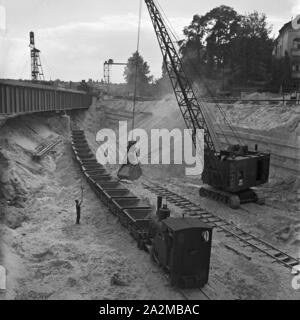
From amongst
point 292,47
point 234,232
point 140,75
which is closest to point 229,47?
point 292,47

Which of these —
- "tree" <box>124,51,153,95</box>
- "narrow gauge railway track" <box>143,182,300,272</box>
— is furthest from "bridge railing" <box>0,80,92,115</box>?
"tree" <box>124,51,153,95</box>

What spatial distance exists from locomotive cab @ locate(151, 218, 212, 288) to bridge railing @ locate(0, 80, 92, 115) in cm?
1478

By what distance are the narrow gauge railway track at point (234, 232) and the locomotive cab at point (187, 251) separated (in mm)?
4950

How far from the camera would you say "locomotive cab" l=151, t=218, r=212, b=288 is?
11.1 metres

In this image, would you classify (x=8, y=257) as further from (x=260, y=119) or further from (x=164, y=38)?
(x=260, y=119)

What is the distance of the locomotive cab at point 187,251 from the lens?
1113cm

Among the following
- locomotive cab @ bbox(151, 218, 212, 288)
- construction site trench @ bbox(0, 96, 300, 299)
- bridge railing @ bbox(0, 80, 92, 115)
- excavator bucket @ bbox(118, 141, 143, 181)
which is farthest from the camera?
excavator bucket @ bbox(118, 141, 143, 181)

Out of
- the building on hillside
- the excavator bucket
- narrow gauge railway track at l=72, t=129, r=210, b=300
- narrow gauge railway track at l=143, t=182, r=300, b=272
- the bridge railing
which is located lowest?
narrow gauge railway track at l=143, t=182, r=300, b=272

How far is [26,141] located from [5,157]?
23.2ft

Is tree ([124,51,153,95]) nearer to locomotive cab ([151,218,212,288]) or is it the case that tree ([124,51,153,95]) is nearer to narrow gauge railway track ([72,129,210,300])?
narrow gauge railway track ([72,129,210,300])

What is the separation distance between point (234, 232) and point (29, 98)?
17.5 meters

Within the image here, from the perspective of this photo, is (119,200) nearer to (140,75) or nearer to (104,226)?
(104,226)

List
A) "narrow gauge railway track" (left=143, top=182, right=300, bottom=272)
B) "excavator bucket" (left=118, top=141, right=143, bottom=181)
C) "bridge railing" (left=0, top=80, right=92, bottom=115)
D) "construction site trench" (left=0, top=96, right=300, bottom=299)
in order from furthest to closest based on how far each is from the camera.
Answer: "excavator bucket" (left=118, top=141, right=143, bottom=181) < "bridge railing" (left=0, top=80, right=92, bottom=115) < "narrow gauge railway track" (left=143, top=182, right=300, bottom=272) < "construction site trench" (left=0, top=96, right=300, bottom=299)
